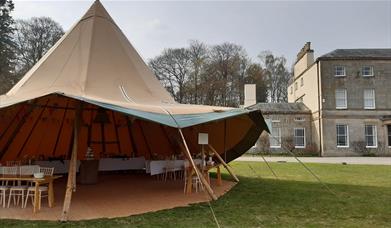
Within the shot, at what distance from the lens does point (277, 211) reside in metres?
6.22

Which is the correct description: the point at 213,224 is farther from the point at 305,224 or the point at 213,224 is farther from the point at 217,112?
the point at 217,112

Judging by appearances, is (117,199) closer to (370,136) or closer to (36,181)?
(36,181)

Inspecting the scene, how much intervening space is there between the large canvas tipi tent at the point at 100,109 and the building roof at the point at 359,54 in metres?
15.7

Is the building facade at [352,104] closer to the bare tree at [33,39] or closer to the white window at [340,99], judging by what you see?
the white window at [340,99]

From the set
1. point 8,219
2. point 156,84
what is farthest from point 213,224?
point 156,84

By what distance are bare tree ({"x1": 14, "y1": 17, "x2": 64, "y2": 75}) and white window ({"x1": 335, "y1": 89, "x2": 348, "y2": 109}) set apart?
1933 centimetres

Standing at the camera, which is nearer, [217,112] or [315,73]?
[217,112]

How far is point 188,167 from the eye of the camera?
8.17 metres

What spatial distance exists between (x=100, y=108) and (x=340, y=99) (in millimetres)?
18826

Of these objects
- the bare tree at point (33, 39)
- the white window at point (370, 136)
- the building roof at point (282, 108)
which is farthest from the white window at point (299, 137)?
the bare tree at point (33, 39)

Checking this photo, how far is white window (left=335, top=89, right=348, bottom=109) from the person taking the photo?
2384 centimetres

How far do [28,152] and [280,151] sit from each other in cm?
1731

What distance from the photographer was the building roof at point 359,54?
23703 millimetres

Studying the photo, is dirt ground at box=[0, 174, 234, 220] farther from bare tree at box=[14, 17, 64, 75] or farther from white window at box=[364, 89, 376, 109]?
bare tree at box=[14, 17, 64, 75]
